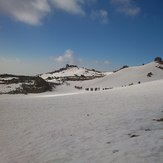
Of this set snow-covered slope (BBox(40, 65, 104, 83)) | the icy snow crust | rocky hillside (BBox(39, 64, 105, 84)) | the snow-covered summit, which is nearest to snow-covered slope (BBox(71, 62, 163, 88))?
rocky hillside (BBox(39, 64, 105, 84))

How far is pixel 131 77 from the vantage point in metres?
51.1

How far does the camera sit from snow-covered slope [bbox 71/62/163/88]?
48.4 meters

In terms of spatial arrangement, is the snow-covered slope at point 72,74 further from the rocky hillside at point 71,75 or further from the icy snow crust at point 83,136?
the icy snow crust at point 83,136

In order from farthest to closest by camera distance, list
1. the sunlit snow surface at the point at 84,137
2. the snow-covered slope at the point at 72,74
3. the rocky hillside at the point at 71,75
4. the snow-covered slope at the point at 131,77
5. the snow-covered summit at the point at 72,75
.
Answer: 1. the snow-covered slope at the point at 72,74
2. the snow-covered summit at the point at 72,75
3. the rocky hillside at the point at 71,75
4. the snow-covered slope at the point at 131,77
5. the sunlit snow surface at the point at 84,137

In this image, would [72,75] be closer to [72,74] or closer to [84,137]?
[72,74]

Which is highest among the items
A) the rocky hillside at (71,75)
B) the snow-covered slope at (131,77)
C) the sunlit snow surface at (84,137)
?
the rocky hillside at (71,75)

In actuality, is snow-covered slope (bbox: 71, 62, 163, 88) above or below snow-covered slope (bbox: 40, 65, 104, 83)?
below

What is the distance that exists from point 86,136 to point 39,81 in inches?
1301

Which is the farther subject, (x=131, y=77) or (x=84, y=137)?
(x=131, y=77)

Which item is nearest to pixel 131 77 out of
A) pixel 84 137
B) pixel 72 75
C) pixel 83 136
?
pixel 72 75

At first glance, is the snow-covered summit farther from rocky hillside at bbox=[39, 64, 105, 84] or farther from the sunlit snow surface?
the sunlit snow surface

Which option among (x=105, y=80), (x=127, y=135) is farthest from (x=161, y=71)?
(x=127, y=135)

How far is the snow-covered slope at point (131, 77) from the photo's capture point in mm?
48406

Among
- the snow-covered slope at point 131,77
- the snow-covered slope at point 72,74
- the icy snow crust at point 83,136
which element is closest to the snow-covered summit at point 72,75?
the snow-covered slope at point 72,74
